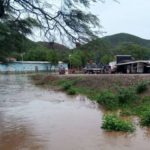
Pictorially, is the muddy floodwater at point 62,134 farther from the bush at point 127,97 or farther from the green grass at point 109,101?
the bush at point 127,97

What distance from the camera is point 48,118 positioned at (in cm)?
1872

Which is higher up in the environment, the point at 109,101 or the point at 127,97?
the point at 127,97

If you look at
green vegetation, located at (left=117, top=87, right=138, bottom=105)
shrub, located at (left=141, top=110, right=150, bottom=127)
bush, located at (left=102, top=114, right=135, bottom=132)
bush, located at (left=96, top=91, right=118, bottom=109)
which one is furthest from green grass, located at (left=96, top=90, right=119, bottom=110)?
bush, located at (left=102, top=114, right=135, bottom=132)

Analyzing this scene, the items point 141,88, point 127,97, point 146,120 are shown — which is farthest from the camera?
point 141,88

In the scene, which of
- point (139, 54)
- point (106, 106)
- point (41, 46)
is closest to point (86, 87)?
point (106, 106)

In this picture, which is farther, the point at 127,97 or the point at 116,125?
the point at 127,97

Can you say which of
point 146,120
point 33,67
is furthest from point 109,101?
point 33,67

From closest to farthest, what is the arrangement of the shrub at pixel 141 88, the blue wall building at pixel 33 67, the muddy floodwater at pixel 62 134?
1. the muddy floodwater at pixel 62 134
2. the shrub at pixel 141 88
3. the blue wall building at pixel 33 67

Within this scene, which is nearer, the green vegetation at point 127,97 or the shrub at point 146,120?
the shrub at point 146,120

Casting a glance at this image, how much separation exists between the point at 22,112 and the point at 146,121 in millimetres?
7432

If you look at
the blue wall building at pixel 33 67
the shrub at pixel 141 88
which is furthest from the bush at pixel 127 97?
the blue wall building at pixel 33 67

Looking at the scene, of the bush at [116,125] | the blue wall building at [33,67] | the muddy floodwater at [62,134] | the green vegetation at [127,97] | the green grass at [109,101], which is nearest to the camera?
the muddy floodwater at [62,134]

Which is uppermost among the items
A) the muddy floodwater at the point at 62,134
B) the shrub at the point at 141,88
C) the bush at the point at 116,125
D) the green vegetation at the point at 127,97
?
the shrub at the point at 141,88

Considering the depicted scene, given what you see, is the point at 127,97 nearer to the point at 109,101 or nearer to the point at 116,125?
the point at 109,101
